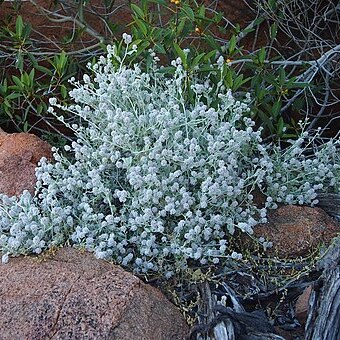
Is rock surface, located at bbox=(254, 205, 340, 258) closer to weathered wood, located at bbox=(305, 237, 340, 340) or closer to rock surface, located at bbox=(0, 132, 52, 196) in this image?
weathered wood, located at bbox=(305, 237, 340, 340)

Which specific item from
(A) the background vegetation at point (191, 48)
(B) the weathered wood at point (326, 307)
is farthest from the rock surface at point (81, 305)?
(A) the background vegetation at point (191, 48)

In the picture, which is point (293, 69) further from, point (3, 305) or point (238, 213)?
point (3, 305)

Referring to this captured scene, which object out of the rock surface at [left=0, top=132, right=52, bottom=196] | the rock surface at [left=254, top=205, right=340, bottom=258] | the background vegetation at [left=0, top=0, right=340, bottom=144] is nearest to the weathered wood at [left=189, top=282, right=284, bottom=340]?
the rock surface at [left=254, top=205, right=340, bottom=258]

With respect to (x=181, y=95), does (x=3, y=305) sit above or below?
below

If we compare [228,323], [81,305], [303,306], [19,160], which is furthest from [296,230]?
[19,160]

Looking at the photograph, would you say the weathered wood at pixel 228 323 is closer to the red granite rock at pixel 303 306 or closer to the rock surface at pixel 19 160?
the red granite rock at pixel 303 306

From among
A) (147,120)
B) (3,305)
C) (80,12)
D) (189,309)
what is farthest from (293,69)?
(3,305)
